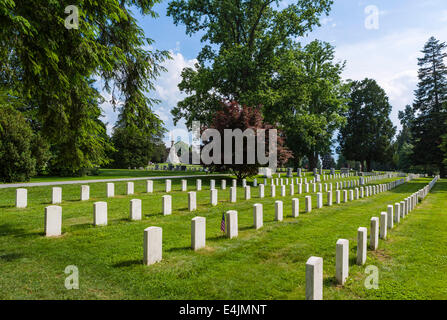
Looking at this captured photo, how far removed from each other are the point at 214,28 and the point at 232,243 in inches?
984

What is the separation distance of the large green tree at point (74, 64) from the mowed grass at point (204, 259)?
2.85 metres

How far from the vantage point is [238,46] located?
24016mm

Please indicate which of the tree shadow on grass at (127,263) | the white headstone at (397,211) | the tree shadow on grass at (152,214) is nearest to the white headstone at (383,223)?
the white headstone at (397,211)

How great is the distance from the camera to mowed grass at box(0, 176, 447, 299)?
3.88 m

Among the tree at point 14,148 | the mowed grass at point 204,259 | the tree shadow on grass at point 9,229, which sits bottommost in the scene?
the mowed grass at point 204,259

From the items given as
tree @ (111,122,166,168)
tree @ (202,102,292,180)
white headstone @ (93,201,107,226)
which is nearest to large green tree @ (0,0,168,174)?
white headstone @ (93,201,107,226)

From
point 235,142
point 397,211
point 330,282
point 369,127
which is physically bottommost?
point 330,282

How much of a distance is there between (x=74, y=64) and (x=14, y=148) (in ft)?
48.0

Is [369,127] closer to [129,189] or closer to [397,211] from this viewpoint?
[397,211]

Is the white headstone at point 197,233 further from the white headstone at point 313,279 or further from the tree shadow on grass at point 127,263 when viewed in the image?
the white headstone at point 313,279

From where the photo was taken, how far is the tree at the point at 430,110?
3994 centimetres

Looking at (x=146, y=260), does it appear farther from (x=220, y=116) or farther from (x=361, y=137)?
(x=361, y=137)

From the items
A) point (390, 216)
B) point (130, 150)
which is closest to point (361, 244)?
point (390, 216)

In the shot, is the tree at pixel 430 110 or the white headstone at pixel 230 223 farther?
the tree at pixel 430 110
